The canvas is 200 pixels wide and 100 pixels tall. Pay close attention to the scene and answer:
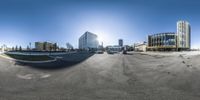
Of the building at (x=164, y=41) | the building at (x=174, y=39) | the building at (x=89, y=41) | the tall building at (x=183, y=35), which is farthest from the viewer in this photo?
the building at (x=89, y=41)

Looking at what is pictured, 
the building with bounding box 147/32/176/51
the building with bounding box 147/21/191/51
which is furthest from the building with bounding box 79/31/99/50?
the building with bounding box 147/21/191/51

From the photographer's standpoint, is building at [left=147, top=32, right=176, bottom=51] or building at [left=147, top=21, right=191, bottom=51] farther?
building at [left=147, top=32, right=176, bottom=51]

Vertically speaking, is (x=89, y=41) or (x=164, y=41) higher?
(x=89, y=41)

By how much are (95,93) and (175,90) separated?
3.79 metres

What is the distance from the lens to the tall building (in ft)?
395

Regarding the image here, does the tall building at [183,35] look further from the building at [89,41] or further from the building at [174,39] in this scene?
the building at [89,41]

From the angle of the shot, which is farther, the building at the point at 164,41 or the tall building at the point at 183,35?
the tall building at the point at 183,35

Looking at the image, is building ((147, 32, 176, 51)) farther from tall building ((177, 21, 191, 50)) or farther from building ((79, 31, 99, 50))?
building ((79, 31, 99, 50))

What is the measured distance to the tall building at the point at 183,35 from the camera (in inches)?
4740

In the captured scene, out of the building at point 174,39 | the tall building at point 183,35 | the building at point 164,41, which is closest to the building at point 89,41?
the building at point 164,41

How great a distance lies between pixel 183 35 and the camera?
126 metres

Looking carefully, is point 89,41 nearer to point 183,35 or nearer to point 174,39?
point 174,39

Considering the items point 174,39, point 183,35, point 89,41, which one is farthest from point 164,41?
point 89,41

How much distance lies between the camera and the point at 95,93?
7.91m
